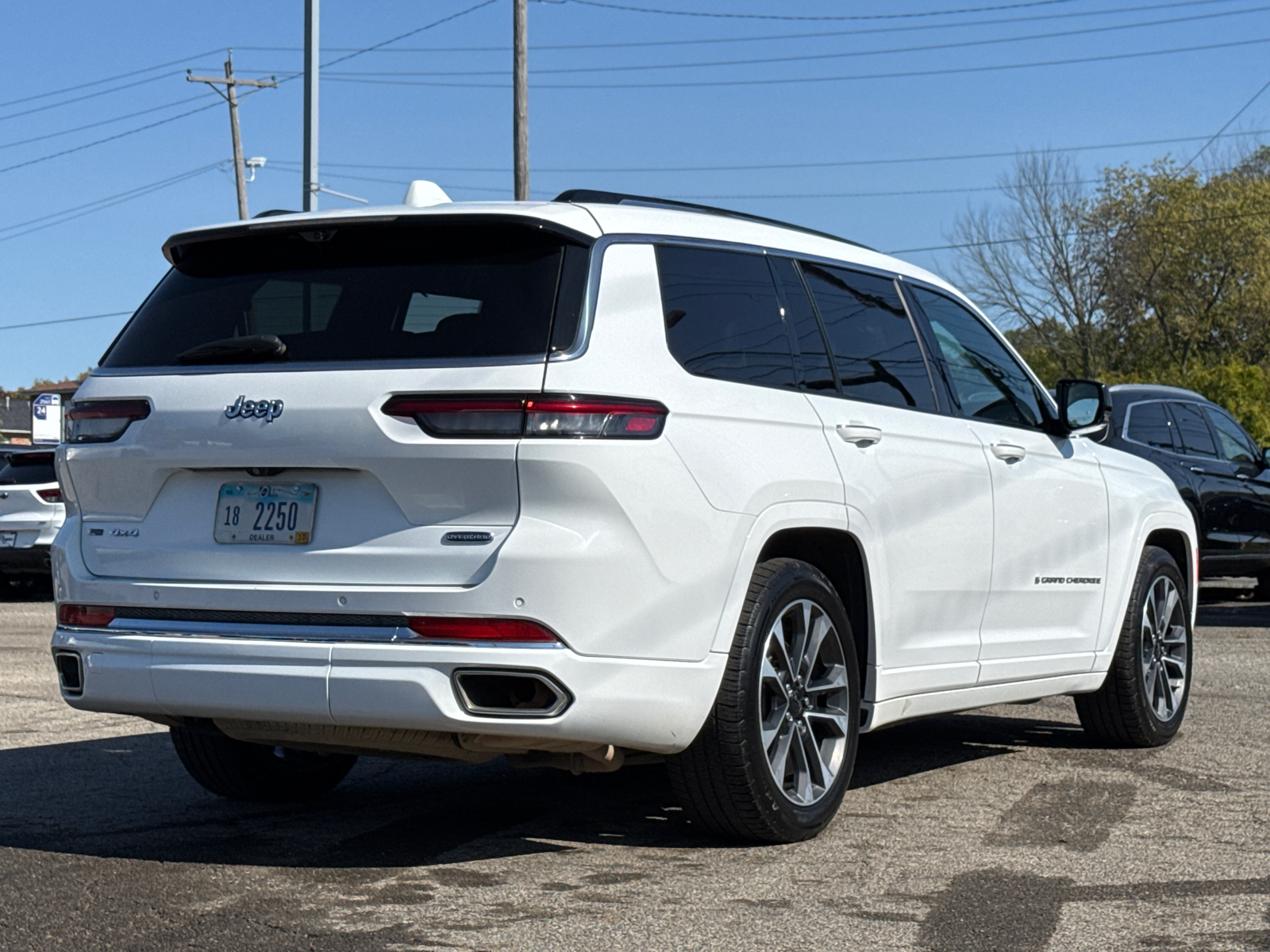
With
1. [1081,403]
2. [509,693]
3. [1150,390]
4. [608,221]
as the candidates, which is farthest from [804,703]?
[1150,390]

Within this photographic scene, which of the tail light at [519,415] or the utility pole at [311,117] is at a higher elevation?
the utility pole at [311,117]

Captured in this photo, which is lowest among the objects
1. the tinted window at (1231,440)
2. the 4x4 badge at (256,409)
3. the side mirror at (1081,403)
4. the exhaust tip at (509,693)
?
the tinted window at (1231,440)

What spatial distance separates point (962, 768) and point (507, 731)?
Answer: 9.44ft

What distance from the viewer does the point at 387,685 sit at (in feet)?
14.0

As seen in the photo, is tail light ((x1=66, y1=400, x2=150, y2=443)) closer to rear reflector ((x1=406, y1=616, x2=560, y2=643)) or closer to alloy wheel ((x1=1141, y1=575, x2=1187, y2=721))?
rear reflector ((x1=406, y1=616, x2=560, y2=643))

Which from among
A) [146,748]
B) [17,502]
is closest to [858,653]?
[146,748]

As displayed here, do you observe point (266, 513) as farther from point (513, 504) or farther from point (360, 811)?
point (360, 811)

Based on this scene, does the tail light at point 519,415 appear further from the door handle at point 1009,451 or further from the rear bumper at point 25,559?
the rear bumper at point 25,559

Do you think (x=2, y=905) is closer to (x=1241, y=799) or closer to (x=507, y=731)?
(x=507, y=731)

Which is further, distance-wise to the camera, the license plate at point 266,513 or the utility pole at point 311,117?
the utility pole at point 311,117

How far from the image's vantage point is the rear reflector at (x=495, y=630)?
423 centimetres

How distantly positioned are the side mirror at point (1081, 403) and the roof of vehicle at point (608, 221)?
58.7 inches

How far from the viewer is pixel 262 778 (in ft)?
18.8

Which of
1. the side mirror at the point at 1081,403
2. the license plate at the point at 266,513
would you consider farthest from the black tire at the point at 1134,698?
the license plate at the point at 266,513
